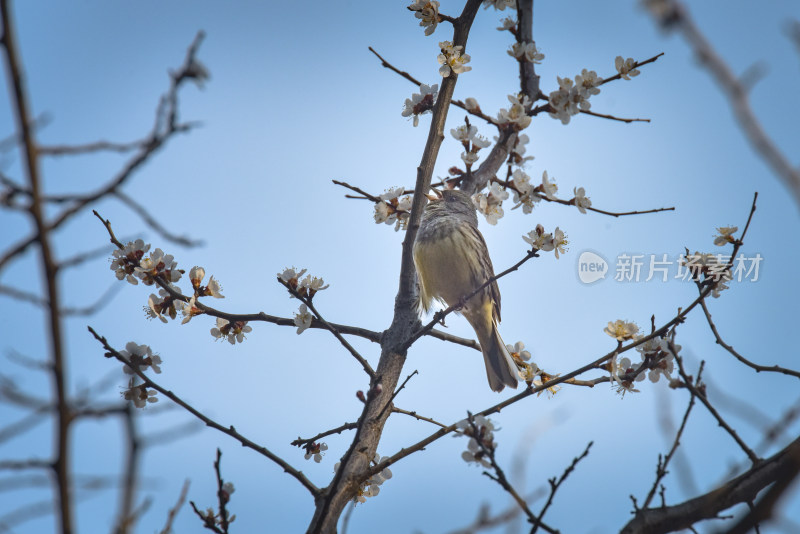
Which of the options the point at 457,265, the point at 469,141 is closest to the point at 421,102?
the point at 469,141

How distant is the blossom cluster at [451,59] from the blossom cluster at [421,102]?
50cm

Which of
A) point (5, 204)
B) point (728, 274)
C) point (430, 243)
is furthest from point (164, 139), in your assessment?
point (430, 243)

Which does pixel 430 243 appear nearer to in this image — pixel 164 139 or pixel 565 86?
pixel 565 86

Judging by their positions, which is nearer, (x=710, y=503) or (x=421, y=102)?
(x=710, y=503)

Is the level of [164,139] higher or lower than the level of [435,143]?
lower

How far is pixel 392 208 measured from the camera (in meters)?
5.71

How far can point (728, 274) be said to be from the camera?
173 inches

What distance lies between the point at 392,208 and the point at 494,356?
1609 mm

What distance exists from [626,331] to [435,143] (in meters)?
1.82

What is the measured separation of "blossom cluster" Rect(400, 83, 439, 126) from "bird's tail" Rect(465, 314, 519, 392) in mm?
1996

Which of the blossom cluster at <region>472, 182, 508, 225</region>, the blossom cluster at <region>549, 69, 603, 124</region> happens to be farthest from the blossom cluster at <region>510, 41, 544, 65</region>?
the blossom cluster at <region>472, 182, 508, 225</region>

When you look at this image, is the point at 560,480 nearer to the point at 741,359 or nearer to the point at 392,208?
the point at 741,359

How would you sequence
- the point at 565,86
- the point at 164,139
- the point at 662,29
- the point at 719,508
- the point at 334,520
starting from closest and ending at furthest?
the point at 662,29 < the point at 164,139 < the point at 719,508 < the point at 334,520 < the point at 565,86

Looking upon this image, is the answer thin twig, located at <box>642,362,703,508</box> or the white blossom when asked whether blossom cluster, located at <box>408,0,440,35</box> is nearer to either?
the white blossom
